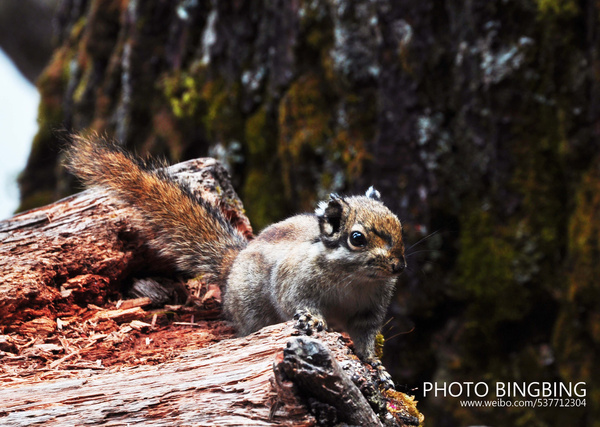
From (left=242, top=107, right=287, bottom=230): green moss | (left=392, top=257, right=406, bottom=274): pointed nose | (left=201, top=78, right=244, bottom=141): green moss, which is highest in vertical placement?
(left=201, top=78, right=244, bottom=141): green moss

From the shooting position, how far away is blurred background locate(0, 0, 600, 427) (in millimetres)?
5230

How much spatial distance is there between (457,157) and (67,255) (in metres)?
3.77

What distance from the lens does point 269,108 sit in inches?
267

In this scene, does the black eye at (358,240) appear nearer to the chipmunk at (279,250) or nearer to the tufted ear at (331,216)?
the chipmunk at (279,250)

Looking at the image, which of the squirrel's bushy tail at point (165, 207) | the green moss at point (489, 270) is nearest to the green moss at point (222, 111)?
the green moss at point (489, 270)

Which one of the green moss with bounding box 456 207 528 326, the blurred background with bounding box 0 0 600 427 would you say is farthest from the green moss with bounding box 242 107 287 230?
the green moss with bounding box 456 207 528 326

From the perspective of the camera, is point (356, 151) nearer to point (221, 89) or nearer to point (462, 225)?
point (462, 225)

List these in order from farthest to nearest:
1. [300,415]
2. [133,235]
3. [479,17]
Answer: [479,17] < [133,235] < [300,415]

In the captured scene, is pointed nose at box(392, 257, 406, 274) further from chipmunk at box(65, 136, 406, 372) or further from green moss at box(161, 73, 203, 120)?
green moss at box(161, 73, 203, 120)

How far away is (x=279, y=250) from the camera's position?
329 cm

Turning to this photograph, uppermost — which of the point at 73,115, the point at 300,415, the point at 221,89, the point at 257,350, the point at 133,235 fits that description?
the point at 73,115

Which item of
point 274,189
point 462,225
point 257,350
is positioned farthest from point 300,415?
point 274,189

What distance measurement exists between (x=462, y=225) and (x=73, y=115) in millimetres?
6668

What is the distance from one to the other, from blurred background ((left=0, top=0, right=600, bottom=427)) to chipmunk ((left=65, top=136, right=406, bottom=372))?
6.02 feet
